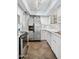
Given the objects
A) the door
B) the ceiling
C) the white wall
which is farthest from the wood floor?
the white wall

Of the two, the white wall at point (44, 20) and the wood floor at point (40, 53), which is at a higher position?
the white wall at point (44, 20)

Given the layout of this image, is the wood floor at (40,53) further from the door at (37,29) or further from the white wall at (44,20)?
the white wall at (44,20)

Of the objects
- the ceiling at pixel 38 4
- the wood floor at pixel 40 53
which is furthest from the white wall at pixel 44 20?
the wood floor at pixel 40 53

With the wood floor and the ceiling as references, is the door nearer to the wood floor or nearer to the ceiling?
the ceiling

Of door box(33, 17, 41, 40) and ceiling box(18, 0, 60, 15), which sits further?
door box(33, 17, 41, 40)

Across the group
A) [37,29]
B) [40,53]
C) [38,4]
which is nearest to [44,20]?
[37,29]

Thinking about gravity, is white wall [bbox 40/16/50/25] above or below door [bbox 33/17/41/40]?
above

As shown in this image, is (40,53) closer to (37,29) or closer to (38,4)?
(38,4)

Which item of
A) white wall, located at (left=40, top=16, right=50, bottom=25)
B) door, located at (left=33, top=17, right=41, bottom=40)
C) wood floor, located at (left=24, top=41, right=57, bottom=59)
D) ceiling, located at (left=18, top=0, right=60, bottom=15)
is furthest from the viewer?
white wall, located at (left=40, top=16, right=50, bottom=25)

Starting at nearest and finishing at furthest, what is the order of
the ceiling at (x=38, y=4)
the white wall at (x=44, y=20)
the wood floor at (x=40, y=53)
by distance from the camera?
the wood floor at (x=40, y=53), the ceiling at (x=38, y=4), the white wall at (x=44, y=20)

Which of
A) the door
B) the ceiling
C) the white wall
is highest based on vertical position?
the ceiling
